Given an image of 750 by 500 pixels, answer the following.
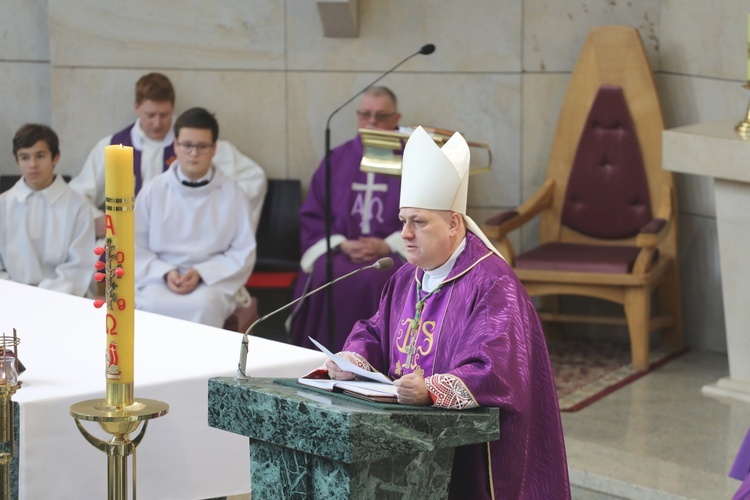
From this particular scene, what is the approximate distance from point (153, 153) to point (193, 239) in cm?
109

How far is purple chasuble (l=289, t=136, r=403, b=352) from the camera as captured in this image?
6379 mm

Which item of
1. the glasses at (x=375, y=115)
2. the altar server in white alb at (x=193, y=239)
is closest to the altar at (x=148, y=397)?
the altar server in white alb at (x=193, y=239)

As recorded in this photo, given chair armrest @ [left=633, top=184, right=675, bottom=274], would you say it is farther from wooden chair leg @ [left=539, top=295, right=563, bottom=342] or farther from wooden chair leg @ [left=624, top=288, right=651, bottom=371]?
wooden chair leg @ [left=539, top=295, right=563, bottom=342]

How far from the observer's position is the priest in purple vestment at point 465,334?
2842mm

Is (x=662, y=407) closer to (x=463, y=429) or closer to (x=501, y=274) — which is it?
(x=501, y=274)

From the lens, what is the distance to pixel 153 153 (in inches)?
272

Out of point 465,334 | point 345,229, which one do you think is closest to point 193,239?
point 345,229

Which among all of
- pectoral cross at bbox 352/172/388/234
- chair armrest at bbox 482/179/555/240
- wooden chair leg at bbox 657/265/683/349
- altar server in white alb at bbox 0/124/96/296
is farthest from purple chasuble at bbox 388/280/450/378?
wooden chair leg at bbox 657/265/683/349

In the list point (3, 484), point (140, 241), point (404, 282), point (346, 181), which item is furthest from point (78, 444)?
point (346, 181)

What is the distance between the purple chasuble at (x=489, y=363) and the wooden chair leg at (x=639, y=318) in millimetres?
3199

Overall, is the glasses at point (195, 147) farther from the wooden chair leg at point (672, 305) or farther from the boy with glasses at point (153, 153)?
the wooden chair leg at point (672, 305)

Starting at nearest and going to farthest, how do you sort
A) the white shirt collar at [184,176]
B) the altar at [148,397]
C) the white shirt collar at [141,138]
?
the altar at [148,397] < the white shirt collar at [184,176] < the white shirt collar at [141,138]

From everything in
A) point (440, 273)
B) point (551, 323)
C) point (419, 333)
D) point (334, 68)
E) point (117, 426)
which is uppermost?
point (334, 68)

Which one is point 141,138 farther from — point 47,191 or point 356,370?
point 356,370
